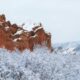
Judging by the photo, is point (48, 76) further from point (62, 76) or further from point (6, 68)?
point (6, 68)

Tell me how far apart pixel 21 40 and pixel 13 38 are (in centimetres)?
156

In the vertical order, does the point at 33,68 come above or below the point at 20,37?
above

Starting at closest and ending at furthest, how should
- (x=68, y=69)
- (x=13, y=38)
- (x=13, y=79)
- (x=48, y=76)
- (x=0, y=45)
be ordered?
1. (x=13, y=79)
2. (x=48, y=76)
3. (x=68, y=69)
4. (x=0, y=45)
5. (x=13, y=38)

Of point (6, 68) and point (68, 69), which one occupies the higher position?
point (6, 68)

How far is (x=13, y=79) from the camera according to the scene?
4884cm

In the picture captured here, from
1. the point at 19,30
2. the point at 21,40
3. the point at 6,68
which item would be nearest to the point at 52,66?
the point at 6,68

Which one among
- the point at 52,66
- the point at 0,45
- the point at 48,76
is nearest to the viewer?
the point at 48,76

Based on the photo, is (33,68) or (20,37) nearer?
(33,68)

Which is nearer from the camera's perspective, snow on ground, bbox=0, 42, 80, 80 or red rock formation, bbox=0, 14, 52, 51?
snow on ground, bbox=0, 42, 80, 80

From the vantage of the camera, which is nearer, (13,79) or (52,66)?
(13,79)

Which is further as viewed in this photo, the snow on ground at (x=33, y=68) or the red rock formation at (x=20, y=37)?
the red rock formation at (x=20, y=37)

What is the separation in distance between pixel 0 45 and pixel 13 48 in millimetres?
2468

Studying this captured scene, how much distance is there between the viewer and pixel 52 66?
223 feet

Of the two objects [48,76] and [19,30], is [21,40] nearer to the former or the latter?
[19,30]
